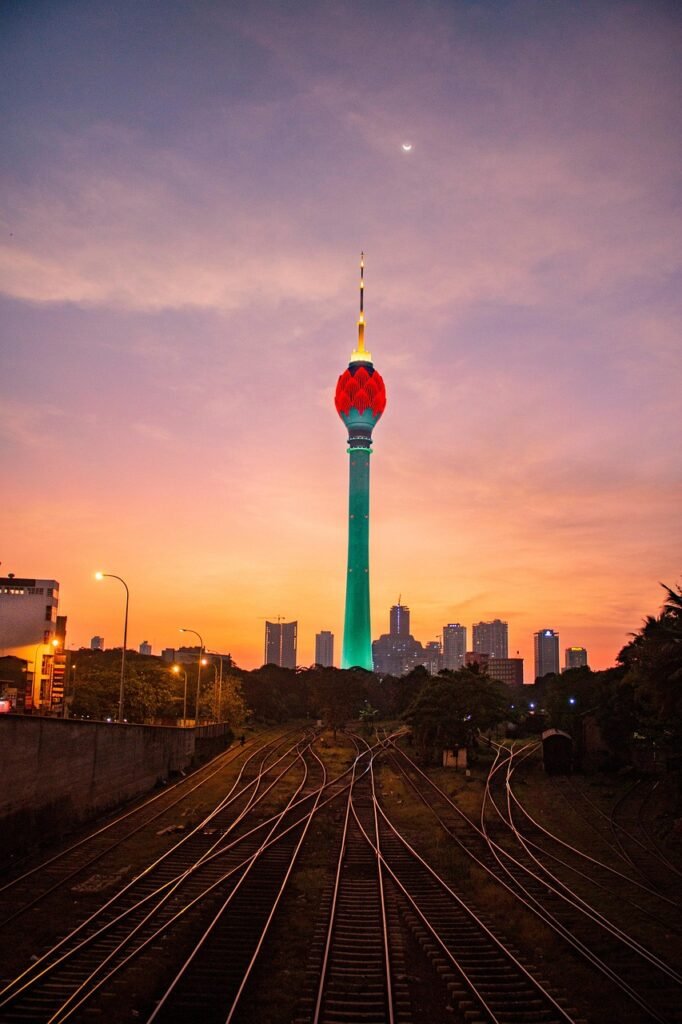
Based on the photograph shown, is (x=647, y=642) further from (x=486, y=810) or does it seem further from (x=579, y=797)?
(x=579, y=797)

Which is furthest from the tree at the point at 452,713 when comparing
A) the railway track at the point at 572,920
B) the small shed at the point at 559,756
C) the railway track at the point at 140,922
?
the railway track at the point at 140,922

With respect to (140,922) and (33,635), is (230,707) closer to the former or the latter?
(33,635)

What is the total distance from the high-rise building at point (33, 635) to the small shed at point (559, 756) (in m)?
44.7

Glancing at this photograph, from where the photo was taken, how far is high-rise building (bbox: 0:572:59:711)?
238ft

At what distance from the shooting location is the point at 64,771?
2762 cm

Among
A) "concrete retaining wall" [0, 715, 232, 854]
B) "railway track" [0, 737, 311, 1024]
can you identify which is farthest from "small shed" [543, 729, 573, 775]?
"railway track" [0, 737, 311, 1024]

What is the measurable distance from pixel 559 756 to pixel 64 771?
3128cm

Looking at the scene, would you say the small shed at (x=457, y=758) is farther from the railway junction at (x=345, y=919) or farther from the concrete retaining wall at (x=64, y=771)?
the concrete retaining wall at (x=64, y=771)

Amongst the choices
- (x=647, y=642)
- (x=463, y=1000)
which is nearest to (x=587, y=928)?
(x=463, y=1000)

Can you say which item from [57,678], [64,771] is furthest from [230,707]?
[64,771]

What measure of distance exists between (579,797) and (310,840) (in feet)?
57.5

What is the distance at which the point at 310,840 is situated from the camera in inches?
1068

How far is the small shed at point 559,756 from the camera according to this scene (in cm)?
4838

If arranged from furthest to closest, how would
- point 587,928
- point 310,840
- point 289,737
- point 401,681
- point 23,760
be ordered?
point 401,681 < point 289,737 < point 310,840 < point 23,760 < point 587,928
